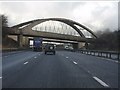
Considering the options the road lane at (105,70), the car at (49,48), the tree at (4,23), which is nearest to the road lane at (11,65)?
the road lane at (105,70)

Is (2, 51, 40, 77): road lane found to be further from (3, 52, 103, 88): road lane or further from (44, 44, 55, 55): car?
(44, 44, 55, 55): car

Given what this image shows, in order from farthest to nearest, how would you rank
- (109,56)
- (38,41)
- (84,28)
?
(84,28)
(38,41)
(109,56)

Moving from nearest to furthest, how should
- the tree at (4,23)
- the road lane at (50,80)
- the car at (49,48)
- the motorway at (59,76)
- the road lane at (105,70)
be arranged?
the road lane at (50,80) < the motorway at (59,76) < the road lane at (105,70) < the car at (49,48) < the tree at (4,23)

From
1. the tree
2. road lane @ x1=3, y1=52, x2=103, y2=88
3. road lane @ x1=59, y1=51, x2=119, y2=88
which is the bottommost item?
road lane @ x1=59, y1=51, x2=119, y2=88

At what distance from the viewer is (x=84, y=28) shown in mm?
164125

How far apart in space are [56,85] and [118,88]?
2.28 m

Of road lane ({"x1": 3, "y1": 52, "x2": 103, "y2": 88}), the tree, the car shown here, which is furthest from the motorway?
the tree

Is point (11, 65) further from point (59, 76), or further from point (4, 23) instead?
point (4, 23)

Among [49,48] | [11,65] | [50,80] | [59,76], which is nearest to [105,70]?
[59,76]

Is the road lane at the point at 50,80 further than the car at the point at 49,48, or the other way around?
the car at the point at 49,48

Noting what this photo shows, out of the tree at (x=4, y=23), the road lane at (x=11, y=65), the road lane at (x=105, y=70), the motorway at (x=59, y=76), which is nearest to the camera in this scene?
the motorway at (x=59, y=76)

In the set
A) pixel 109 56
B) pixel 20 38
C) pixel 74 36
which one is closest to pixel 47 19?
pixel 74 36

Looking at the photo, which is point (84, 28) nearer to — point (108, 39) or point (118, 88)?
point (108, 39)

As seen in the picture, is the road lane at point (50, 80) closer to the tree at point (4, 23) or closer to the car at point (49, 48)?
the car at point (49, 48)
